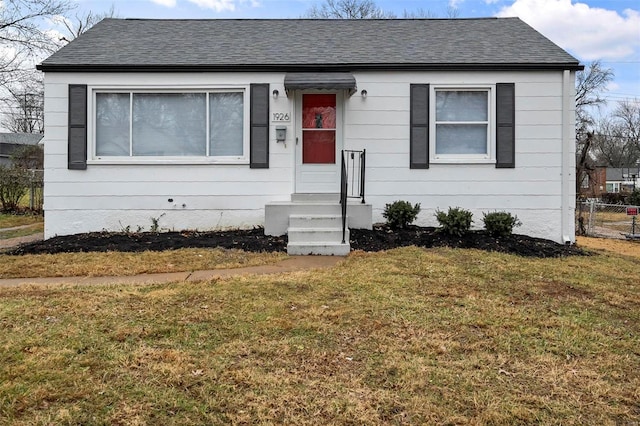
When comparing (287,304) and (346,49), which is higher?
(346,49)

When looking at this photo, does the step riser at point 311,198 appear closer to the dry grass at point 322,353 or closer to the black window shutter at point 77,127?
the dry grass at point 322,353

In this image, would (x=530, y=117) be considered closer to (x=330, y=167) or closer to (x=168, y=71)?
(x=330, y=167)

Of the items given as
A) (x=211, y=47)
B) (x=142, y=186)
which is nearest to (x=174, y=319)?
(x=142, y=186)

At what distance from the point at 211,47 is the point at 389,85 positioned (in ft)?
11.8

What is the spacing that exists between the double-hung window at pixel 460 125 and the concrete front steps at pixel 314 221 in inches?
79.4

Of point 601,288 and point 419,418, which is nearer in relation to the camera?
point 419,418

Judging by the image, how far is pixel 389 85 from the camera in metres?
8.57

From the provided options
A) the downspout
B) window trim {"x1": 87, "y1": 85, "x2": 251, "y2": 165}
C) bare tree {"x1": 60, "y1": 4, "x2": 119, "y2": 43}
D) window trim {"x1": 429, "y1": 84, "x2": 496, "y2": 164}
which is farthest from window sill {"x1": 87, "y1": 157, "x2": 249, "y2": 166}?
bare tree {"x1": 60, "y1": 4, "x2": 119, "y2": 43}

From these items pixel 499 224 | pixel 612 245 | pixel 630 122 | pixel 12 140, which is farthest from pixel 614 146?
Result: pixel 12 140

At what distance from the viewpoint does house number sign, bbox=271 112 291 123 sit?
28.1 feet

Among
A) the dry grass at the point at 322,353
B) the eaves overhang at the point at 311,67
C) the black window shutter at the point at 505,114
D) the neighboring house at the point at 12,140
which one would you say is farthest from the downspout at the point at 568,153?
the neighboring house at the point at 12,140

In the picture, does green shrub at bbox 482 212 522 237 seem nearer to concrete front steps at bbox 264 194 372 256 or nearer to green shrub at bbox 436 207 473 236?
green shrub at bbox 436 207 473 236

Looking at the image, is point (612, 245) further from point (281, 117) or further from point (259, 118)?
point (259, 118)

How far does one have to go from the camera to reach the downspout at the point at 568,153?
27.7 feet
